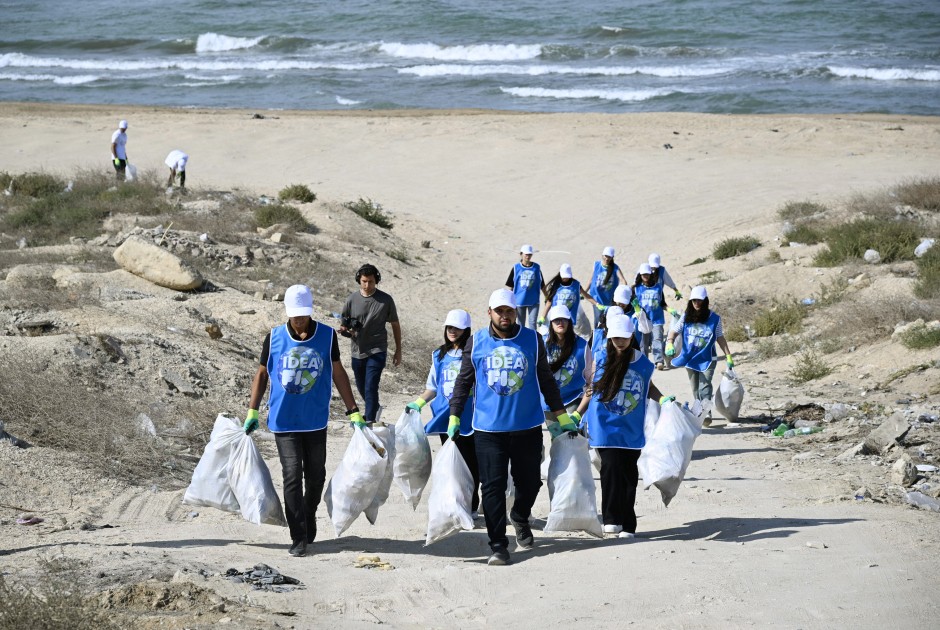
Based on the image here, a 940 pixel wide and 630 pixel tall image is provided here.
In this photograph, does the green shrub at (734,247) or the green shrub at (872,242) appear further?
the green shrub at (734,247)

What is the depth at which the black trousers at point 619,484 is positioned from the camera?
7316mm

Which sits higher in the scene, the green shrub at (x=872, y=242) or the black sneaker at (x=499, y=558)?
the black sneaker at (x=499, y=558)

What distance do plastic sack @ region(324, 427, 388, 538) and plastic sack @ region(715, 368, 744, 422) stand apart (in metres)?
5.28

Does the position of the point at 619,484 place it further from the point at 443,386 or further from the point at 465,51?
the point at 465,51

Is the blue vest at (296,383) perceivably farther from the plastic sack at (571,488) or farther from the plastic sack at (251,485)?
the plastic sack at (571,488)

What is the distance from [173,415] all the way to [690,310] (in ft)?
16.7

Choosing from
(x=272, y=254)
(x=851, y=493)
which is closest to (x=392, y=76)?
(x=272, y=254)

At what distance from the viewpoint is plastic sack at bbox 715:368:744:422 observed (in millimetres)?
11337

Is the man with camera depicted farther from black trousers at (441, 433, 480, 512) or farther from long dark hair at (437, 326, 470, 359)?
black trousers at (441, 433, 480, 512)

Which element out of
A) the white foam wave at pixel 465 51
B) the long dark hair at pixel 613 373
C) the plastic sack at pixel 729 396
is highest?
the white foam wave at pixel 465 51

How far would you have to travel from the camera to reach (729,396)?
11.4 metres

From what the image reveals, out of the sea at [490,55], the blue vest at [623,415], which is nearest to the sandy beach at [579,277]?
the blue vest at [623,415]

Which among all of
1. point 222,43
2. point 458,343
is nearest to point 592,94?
point 222,43

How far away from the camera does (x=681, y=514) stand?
26.9ft
